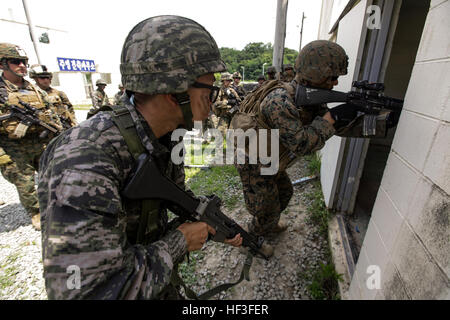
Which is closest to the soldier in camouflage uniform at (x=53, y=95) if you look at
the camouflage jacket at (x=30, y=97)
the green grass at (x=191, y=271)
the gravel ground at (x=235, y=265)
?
the camouflage jacket at (x=30, y=97)

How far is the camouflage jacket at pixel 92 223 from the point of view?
0.84 m

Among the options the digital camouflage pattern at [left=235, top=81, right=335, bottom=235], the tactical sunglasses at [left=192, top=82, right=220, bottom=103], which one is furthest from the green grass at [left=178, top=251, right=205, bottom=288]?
the tactical sunglasses at [left=192, top=82, right=220, bottom=103]

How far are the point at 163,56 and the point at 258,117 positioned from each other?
1351mm

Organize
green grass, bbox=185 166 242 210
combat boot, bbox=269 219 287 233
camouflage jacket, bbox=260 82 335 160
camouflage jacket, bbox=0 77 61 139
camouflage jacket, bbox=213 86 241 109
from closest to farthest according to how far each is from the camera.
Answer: camouflage jacket, bbox=260 82 335 160 < combat boot, bbox=269 219 287 233 < camouflage jacket, bbox=0 77 61 139 < green grass, bbox=185 166 242 210 < camouflage jacket, bbox=213 86 241 109

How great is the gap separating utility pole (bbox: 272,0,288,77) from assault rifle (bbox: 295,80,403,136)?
5.27 metres

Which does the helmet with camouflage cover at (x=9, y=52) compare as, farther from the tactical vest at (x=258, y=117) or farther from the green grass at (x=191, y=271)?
the green grass at (x=191, y=271)

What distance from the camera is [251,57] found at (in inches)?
3157

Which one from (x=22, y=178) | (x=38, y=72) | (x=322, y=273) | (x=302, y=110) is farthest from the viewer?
(x=38, y=72)

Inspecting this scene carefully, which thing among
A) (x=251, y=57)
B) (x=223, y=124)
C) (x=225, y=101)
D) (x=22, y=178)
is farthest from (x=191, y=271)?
(x=251, y=57)

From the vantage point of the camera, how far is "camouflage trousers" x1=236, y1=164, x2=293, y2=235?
2623 mm

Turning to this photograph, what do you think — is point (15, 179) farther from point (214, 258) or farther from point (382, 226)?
point (382, 226)

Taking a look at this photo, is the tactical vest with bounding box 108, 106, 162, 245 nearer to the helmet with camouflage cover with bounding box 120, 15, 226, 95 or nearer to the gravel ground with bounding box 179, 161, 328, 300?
the helmet with camouflage cover with bounding box 120, 15, 226, 95

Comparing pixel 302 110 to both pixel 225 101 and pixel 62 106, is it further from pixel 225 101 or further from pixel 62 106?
pixel 225 101

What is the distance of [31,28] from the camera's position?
7859 mm
